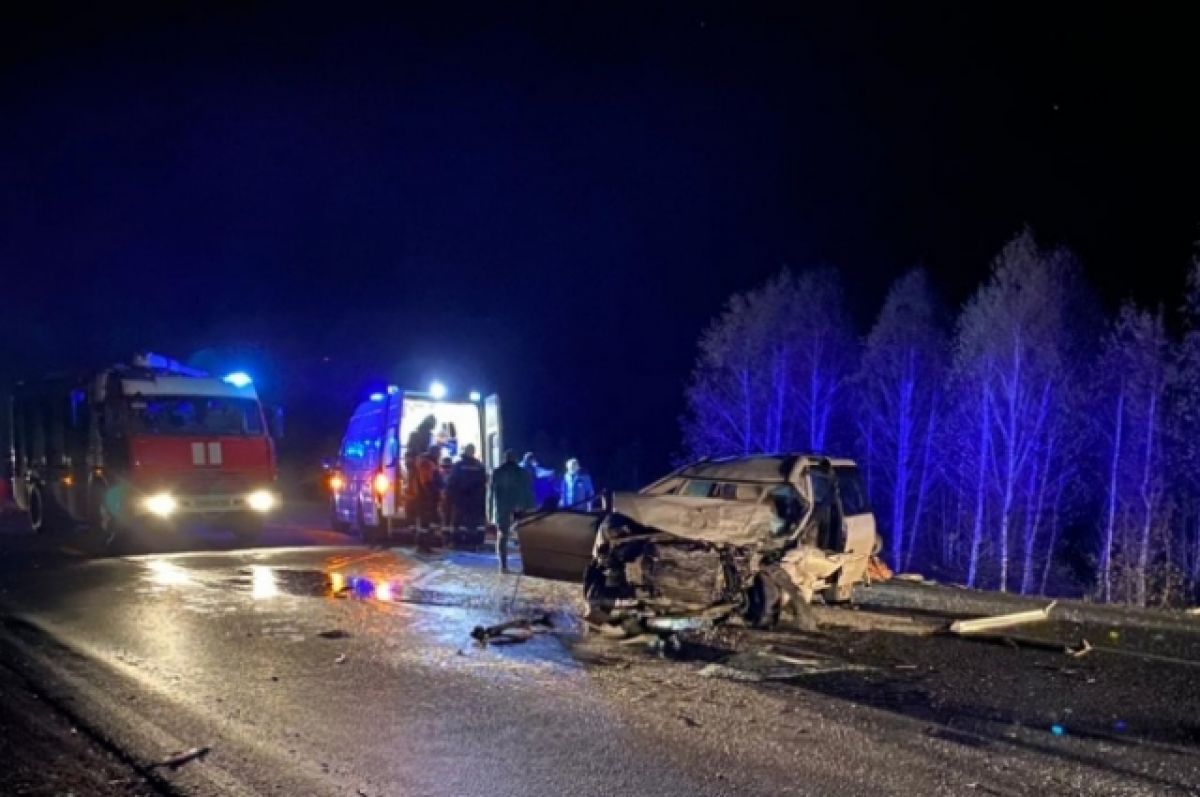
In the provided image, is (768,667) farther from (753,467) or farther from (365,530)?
(365,530)

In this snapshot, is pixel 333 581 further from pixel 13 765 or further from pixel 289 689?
pixel 13 765

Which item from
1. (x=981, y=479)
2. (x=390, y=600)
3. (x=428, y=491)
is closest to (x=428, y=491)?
(x=428, y=491)

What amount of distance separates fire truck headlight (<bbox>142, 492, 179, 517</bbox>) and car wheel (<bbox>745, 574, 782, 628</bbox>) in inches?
388

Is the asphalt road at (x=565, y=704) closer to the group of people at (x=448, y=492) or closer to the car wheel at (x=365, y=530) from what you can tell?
the group of people at (x=448, y=492)

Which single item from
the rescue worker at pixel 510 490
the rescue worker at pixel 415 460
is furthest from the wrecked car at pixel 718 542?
the rescue worker at pixel 415 460

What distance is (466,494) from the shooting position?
1491cm

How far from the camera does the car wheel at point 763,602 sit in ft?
27.9

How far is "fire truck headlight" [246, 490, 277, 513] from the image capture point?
50.6 ft

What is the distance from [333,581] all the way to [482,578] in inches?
69.5

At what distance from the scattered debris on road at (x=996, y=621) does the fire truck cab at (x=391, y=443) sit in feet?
30.5

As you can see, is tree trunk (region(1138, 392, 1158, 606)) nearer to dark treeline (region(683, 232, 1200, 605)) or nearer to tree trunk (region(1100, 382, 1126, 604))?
dark treeline (region(683, 232, 1200, 605))

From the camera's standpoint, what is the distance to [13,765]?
15.9 feet

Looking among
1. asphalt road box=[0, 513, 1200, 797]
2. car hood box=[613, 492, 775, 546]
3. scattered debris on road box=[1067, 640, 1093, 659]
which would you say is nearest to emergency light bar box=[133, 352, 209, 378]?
asphalt road box=[0, 513, 1200, 797]

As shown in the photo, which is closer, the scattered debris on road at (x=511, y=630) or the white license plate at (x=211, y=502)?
the scattered debris on road at (x=511, y=630)
